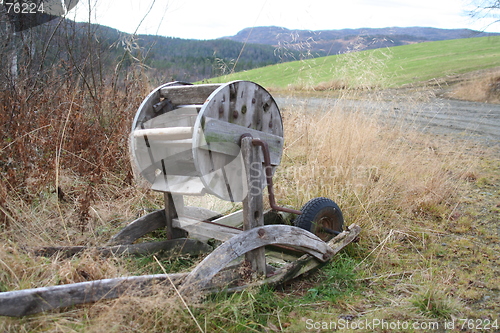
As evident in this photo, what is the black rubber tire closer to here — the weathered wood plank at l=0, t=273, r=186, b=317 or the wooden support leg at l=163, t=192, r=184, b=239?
the wooden support leg at l=163, t=192, r=184, b=239

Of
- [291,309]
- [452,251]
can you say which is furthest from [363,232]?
[291,309]

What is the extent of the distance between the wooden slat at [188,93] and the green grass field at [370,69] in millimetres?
3273

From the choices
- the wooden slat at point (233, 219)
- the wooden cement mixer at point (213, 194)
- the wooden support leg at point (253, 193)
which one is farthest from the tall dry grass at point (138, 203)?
the wooden slat at point (233, 219)

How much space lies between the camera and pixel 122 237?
3.38 m

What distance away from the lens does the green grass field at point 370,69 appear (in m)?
6.34

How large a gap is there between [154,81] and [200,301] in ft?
16.0

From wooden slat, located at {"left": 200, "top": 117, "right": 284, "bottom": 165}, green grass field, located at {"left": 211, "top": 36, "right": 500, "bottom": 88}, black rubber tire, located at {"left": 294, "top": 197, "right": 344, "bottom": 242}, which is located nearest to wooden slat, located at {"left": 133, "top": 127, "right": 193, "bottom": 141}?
wooden slat, located at {"left": 200, "top": 117, "right": 284, "bottom": 165}

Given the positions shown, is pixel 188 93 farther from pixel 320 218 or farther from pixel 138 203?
pixel 138 203

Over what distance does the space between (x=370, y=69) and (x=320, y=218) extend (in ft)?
11.5

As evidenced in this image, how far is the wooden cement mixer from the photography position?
2.41 metres

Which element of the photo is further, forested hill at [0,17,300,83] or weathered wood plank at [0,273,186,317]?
forested hill at [0,17,300,83]

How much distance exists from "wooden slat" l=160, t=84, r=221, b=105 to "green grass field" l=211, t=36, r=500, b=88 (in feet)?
10.7

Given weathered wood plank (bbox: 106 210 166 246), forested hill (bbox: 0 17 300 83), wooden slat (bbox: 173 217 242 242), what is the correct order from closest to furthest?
wooden slat (bbox: 173 217 242 242)
weathered wood plank (bbox: 106 210 166 246)
forested hill (bbox: 0 17 300 83)

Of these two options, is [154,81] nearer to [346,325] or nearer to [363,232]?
[363,232]
